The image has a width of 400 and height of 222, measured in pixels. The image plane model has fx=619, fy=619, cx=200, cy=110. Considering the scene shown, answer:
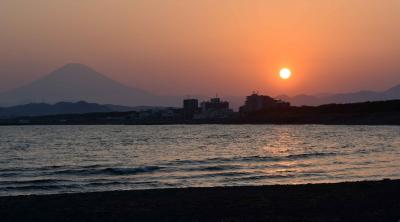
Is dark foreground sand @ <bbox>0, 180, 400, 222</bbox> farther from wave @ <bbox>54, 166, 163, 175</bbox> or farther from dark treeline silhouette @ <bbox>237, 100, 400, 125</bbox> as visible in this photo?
dark treeline silhouette @ <bbox>237, 100, 400, 125</bbox>

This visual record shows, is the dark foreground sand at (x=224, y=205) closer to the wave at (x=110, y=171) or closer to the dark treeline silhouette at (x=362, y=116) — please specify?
the wave at (x=110, y=171)

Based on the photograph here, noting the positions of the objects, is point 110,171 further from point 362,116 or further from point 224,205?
point 362,116

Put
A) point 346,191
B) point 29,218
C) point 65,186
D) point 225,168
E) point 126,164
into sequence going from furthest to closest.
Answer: point 126,164
point 225,168
point 65,186
point 346,191
point 29,218

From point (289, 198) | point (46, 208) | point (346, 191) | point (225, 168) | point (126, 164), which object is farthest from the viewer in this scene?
point (126, 164)

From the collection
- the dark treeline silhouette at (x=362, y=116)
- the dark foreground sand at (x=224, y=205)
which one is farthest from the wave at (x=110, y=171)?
the dark treeline silhouette at (x=362, y=116)

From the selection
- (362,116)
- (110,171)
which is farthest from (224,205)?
(362,116)

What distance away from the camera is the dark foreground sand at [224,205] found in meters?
16.1

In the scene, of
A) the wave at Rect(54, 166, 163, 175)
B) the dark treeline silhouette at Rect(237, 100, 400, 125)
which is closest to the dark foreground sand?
the wave at Rect(54, 166, 163, 175)

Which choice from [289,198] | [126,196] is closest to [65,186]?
[126,196]

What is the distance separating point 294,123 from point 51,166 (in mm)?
154881

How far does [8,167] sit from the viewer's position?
133 feet

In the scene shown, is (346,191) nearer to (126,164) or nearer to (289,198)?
(289,198)

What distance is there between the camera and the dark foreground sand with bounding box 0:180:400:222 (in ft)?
52.7

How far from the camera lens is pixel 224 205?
1828 centimetres
